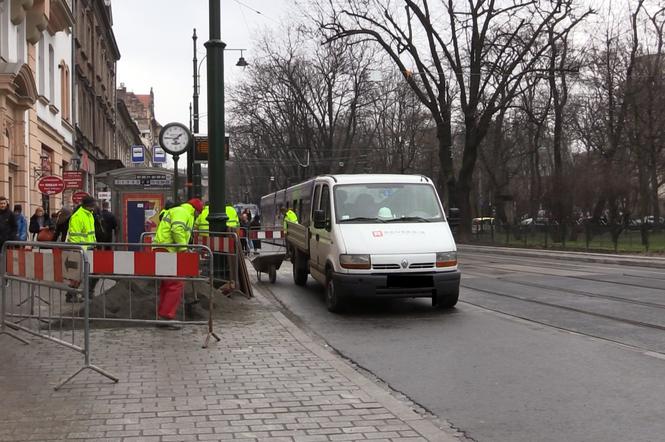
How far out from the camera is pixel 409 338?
8.06 m

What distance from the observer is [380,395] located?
5.36 m

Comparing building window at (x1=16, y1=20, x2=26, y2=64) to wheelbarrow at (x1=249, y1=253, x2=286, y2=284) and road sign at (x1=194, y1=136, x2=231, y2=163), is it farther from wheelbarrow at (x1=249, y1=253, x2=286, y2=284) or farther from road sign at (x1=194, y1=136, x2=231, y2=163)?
wheelbarrow at (x1=249, y1=253, x2=286, y2=284)

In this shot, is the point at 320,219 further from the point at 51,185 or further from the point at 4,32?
the point at 4,32

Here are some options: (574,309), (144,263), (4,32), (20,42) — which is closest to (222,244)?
(144,263)

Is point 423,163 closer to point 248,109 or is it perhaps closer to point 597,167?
point 248,109

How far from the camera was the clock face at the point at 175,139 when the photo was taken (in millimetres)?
13789

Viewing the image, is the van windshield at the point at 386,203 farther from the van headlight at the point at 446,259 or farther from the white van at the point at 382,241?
the van headlight at the point at 446,259

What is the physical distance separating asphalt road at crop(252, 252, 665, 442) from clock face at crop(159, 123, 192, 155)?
377 centimetres

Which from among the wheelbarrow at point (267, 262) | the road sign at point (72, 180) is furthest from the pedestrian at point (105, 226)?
the road sign at point (72, 180)

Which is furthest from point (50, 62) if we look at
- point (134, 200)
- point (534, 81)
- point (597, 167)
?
point (597, 167)

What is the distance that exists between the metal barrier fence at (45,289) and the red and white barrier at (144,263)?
54 centimetres

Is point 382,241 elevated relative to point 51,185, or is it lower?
lower

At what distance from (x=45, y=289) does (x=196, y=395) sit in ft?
7.91

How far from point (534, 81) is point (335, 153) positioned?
21152 millimetres
